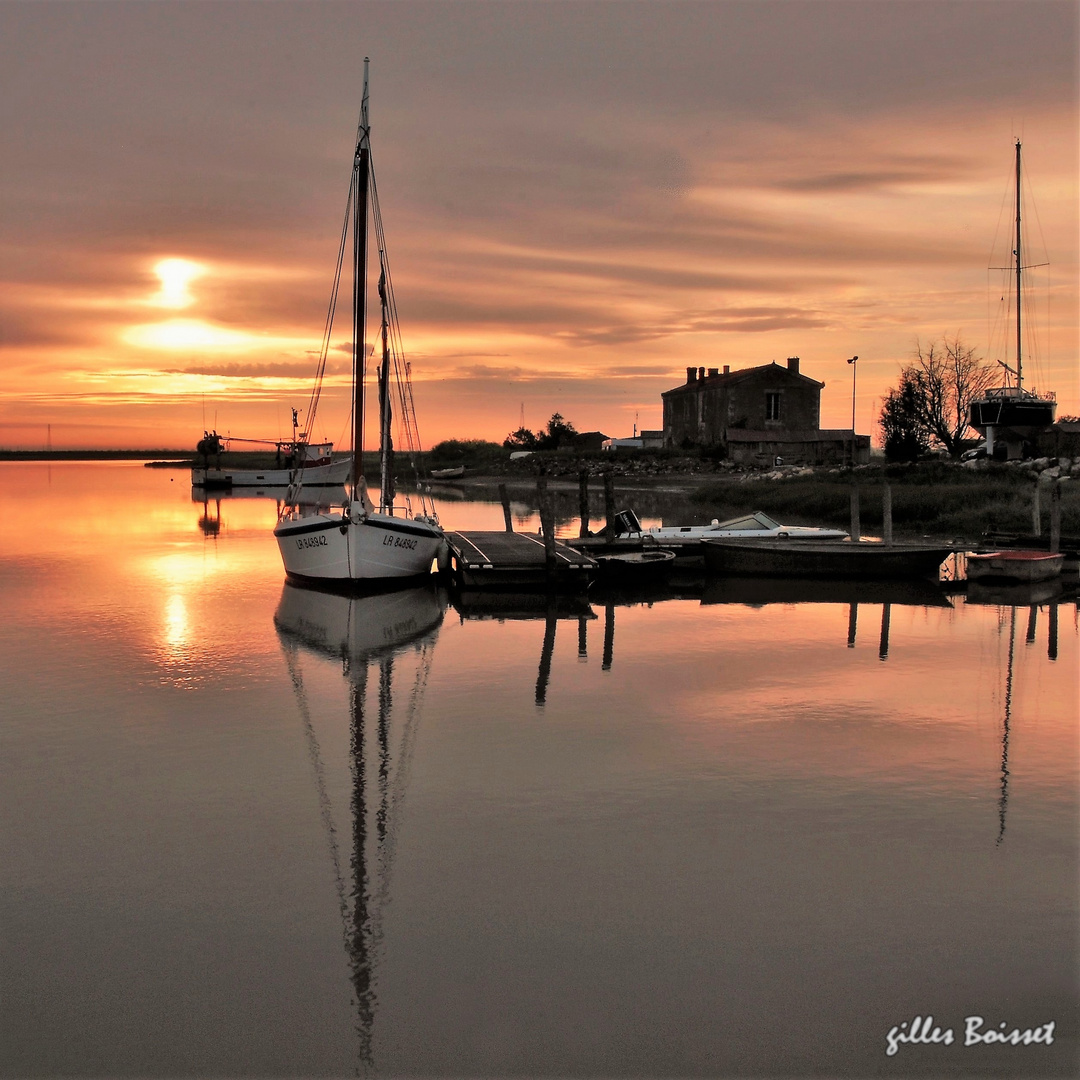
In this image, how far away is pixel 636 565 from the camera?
28.2 metres

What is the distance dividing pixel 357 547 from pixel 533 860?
17509 millimetres

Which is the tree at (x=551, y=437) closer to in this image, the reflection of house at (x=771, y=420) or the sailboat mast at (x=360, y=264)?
the reflection of house at (x=771, y=420)

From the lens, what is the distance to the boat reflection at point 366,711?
8164mm

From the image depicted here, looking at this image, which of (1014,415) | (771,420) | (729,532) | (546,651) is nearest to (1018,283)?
(1014,415)

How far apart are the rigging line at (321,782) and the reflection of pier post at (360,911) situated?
9 cm

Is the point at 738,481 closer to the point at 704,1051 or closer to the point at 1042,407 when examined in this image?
the point at 1042,407

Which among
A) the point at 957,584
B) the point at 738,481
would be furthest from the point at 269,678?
the point at 738,481

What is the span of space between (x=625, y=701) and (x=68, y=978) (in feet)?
30.1

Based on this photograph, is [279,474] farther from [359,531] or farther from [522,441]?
[359,531]

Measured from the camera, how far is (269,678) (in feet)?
55.3

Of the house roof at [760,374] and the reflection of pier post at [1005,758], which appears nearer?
the reflection of pier post at [1005,758]

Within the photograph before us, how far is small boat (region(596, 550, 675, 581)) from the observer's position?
92.4ft

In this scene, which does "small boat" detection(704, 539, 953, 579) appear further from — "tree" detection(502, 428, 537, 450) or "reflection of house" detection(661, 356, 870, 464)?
"tree" detection(502, 428, 537, 450)
